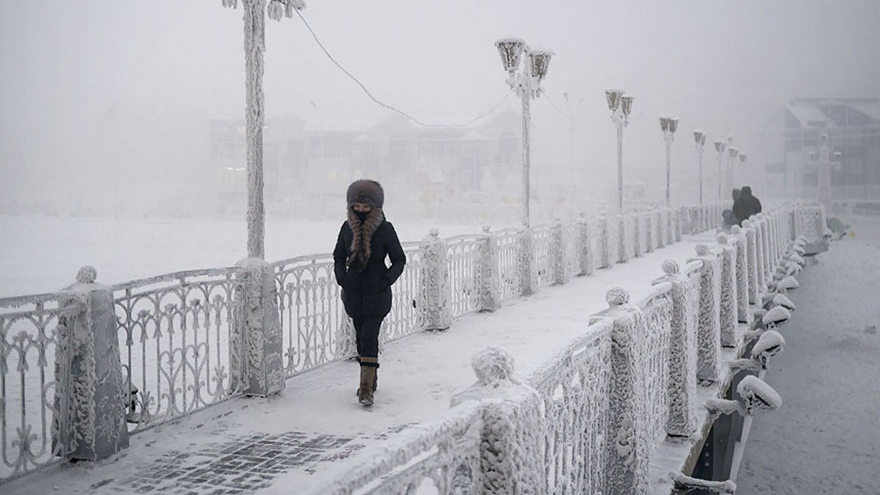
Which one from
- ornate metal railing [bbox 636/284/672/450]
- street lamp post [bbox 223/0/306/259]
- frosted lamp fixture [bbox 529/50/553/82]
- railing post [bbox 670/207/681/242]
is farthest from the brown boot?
railing post [bbox 670/207/681/242]

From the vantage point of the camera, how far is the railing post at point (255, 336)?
7.61 metres

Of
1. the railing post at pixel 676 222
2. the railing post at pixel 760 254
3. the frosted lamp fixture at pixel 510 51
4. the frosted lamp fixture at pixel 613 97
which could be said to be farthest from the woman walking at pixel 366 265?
the railing post at pixel 676 222

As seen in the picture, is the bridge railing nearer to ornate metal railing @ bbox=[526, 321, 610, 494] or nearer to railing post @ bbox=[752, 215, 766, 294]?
ornate metal railing @ bbox=[526, 321, 610, 494]

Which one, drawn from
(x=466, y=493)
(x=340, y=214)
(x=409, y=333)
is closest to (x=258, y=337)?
(x=409, y=333)

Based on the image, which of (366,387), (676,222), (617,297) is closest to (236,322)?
(366,387)

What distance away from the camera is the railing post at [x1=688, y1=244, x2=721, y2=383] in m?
8.13

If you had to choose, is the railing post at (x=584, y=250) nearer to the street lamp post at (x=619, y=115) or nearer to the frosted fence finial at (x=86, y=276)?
the street lamp post at (x=619, y=115)

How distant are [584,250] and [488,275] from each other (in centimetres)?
659

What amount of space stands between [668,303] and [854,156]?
7152 centimetres

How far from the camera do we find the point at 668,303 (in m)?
6.15

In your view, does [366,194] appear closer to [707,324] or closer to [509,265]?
[707,324]

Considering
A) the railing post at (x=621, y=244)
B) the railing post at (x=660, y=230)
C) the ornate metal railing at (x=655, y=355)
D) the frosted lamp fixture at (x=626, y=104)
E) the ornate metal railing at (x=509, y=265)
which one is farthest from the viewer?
the railing post at (x=660, y=230)

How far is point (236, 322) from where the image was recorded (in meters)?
7.68

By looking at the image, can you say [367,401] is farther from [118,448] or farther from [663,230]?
[663,230]
